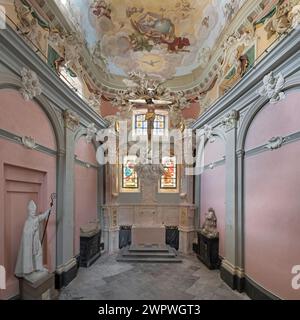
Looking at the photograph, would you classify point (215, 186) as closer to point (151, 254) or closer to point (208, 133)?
point (208, 133)

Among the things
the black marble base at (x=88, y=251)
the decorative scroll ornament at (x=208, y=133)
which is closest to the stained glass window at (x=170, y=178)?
the decorative scroll ornament at (x=208, y=133)

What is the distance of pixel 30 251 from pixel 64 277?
226cm

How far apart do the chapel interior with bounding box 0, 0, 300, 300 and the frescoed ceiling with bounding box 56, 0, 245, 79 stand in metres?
0.05

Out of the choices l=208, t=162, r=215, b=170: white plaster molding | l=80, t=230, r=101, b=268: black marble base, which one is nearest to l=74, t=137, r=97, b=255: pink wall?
l=80, t=230, r=101, b=268: black marble base

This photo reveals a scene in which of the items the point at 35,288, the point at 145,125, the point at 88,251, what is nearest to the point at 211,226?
the point at 88,251

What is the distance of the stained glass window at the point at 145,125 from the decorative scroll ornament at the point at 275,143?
6728mm

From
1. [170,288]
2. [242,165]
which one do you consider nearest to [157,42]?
[242,165]

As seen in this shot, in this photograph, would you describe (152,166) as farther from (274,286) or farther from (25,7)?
(25,7)

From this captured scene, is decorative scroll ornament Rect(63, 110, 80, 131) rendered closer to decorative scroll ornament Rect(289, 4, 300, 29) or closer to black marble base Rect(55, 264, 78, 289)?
black marble base Rect(55, 264, 78, 289)

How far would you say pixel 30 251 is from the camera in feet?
16.7

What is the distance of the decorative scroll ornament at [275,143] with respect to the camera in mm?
5141

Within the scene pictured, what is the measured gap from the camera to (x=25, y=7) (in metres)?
5.26

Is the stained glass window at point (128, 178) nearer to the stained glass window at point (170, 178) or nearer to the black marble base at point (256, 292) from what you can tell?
the stained glass window at point (170, 178)

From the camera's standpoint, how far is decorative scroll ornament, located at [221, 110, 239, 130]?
7125mm
